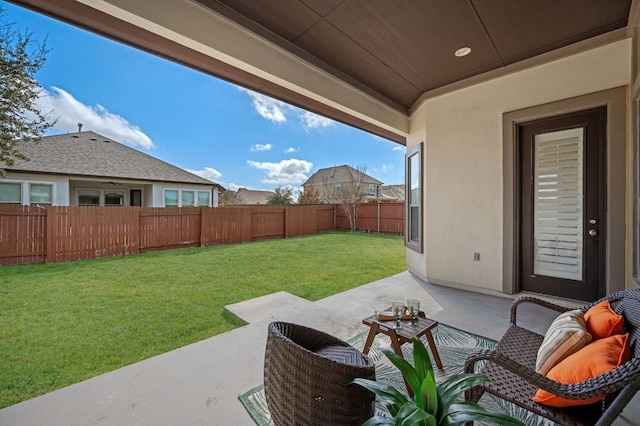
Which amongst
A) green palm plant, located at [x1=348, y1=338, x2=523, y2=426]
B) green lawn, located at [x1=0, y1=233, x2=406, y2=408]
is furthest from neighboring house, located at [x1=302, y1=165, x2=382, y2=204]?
green palm plant, located at [x1=348, y1=338, x2=523, y2=426]

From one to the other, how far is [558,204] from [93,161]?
1477 centimetres

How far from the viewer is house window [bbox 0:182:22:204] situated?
899cm

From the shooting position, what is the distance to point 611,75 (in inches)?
129

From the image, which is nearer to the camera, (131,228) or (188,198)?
(131,228)

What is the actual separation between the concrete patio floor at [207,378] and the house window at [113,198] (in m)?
12.4

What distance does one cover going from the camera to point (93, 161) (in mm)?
11484

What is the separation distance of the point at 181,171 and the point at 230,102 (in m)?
6.98

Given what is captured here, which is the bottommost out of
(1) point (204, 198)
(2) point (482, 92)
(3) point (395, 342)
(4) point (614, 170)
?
(3) point (395, 342)

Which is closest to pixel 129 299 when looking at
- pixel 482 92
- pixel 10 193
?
pixel 482 92

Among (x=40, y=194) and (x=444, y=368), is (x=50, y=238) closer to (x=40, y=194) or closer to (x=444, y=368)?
(x=40, y=194)

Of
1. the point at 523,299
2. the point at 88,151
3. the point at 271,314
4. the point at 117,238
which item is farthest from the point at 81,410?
the point at 88,151

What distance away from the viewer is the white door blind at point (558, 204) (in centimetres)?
362

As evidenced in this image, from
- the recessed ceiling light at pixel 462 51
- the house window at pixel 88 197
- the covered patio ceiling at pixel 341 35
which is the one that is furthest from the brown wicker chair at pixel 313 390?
the house window at pixel 88 197

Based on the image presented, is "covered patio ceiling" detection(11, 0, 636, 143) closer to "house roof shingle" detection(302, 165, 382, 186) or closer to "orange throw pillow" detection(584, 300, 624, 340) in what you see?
"orange throw pillow" detection(584, 300, 624, 340)
